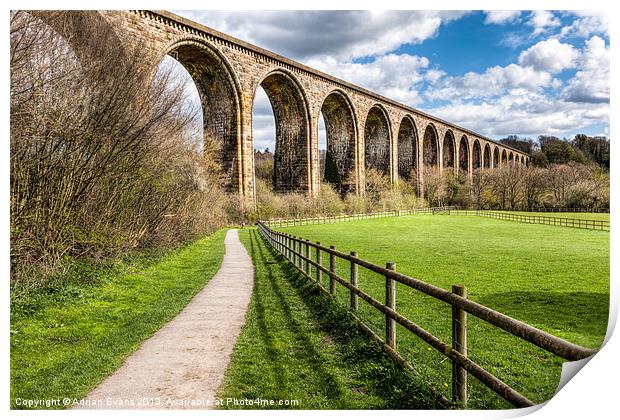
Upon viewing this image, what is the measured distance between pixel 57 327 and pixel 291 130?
34.6 meters

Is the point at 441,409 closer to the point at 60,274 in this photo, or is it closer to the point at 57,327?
the point at 57,327

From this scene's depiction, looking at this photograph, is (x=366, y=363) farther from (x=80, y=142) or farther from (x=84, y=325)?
(x=80, y=142)

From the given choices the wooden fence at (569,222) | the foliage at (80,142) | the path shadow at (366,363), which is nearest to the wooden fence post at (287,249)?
the foliage at (80,142)

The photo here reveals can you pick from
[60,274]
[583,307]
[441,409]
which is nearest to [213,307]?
[60,274]

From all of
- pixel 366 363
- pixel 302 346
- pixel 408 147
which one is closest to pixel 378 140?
pixel 408 147

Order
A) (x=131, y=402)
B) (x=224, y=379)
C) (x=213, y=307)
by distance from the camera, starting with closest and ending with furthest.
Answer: (x=131, y=402)
(x=224, y=379)
(x=213, y=307)

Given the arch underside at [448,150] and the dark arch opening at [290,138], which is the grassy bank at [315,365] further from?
the arch underside at [448,150]

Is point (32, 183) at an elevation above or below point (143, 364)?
above

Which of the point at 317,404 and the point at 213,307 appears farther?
the point at 213,307

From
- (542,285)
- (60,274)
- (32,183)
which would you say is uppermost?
(32,183)

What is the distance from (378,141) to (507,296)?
46.2 m

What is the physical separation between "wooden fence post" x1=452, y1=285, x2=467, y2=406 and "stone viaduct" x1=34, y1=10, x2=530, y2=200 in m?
8.70

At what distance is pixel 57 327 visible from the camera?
603 cm

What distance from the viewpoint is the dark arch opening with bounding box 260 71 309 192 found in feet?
123
